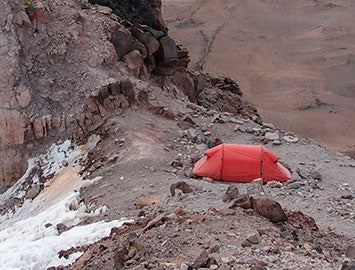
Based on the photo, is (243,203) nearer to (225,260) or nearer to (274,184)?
(225,260)

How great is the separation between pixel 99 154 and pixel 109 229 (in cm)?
426

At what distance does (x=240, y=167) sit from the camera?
39.7 ft

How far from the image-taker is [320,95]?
1344 inches

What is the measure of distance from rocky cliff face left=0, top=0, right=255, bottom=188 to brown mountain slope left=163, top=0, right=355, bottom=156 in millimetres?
13556

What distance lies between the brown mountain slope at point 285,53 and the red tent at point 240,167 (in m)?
14.8

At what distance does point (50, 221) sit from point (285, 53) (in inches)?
1379

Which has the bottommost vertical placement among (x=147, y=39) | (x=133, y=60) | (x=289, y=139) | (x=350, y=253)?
(x=289, y=139)

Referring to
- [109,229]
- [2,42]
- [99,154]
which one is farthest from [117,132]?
[109,229]

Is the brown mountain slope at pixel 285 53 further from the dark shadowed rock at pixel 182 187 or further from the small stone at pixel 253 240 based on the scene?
the small stone at pixel 253 240

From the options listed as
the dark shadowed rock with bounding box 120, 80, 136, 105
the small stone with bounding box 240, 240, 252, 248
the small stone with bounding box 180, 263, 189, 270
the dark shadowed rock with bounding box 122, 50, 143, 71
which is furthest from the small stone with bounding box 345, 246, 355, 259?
the dark shadowed rock with bounding box 122, 50, 143, 71

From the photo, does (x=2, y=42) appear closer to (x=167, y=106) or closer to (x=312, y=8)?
(x=167, y=106)

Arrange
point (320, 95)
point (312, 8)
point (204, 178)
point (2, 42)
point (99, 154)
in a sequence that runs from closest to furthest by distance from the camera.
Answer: point (204, 178) → point (99, 154) → point (2, 42) → point (320, 95) → point (312, 8)

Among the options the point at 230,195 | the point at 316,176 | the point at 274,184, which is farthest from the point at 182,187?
the point at 316,176

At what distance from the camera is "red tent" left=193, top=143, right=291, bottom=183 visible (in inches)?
472
